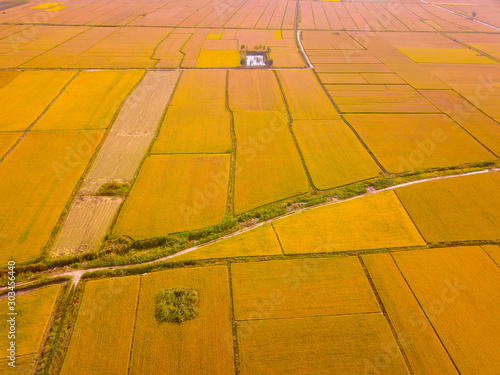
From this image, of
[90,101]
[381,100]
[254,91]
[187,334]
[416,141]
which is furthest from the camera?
[254,91]

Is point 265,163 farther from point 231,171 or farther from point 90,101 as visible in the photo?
point 90,101

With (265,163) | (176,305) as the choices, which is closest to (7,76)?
(265,163)

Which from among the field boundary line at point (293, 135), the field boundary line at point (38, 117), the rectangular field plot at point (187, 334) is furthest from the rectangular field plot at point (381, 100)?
the field boundary line at point (38, 117)

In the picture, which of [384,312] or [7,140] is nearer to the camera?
[384,312]

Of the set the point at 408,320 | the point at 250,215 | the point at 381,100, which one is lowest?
the point at 408,320

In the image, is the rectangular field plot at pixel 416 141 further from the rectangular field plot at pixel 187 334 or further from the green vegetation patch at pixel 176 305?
the green vegetation patch at pixel 176 305

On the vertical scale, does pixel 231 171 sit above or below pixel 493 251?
above

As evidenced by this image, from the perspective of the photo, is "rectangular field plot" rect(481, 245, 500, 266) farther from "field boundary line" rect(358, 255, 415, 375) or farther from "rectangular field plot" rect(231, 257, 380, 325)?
"rectangular field plot" rect(231, 257, 380, 325)

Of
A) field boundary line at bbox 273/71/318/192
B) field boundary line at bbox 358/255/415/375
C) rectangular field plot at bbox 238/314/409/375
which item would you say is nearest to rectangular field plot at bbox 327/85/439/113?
field boundary line at bbox 273/71/318/192
